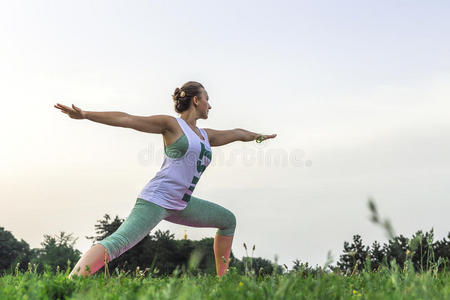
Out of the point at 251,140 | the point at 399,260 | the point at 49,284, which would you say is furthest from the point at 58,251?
the point at 49,284

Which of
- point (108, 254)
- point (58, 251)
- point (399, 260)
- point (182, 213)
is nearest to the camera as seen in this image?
point (108, 254)

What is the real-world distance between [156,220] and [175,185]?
0.52 m

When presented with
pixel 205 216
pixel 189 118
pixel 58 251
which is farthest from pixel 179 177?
pixel 58 251

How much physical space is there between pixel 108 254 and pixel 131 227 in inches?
17.5

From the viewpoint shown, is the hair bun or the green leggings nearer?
the green leggings

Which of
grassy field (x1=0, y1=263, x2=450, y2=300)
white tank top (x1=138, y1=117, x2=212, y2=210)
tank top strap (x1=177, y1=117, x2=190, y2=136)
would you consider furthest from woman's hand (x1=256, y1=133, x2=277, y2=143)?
grassy field (x1=0, y1=263, x2=450, y2=300)

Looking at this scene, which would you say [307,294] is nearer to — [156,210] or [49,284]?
[49,284]

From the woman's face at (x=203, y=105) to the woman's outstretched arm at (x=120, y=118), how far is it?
91cm

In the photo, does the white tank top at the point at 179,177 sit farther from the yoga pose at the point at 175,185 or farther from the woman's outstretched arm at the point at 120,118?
the woman's outstretched arm at the point at 120,118

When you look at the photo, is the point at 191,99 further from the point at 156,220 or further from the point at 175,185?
the point at 156,220

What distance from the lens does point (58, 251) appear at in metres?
37.9

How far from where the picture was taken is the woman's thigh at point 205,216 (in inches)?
258

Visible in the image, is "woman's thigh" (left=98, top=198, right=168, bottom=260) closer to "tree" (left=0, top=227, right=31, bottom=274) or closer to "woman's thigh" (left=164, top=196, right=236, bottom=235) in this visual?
"woman's thigh" (left=164, top=196, right=236, bottom=235)

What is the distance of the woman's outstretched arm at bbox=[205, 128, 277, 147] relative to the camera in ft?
24.7
